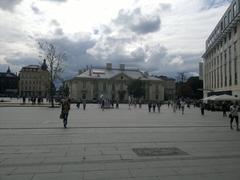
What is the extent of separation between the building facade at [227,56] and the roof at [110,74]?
5473 cm

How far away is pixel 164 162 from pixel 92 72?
125114 millimetres

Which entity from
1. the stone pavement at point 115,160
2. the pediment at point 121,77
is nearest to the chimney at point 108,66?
the pediment at point 121,77

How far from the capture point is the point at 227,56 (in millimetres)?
64562

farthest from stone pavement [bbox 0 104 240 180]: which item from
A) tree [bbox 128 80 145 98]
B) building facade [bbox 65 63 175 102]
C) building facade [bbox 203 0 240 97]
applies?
building facade [bbox 65 63 175 102]

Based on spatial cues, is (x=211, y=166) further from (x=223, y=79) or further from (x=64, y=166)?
(x=223, y=79)

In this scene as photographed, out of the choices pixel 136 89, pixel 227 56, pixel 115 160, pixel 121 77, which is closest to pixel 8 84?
pixel 121 77

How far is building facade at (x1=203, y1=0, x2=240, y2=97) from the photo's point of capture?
56.7 meters

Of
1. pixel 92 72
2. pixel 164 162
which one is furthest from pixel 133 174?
pixel 92 72

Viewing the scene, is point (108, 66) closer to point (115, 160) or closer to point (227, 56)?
point (227, 56)

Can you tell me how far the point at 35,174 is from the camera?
726 centimetres

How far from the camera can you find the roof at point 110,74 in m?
130

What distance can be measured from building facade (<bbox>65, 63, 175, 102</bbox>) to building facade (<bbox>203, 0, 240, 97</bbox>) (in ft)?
167

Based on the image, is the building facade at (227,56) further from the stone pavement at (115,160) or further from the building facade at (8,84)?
the building facade at (8,84)

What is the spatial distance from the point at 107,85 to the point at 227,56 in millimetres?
71053
